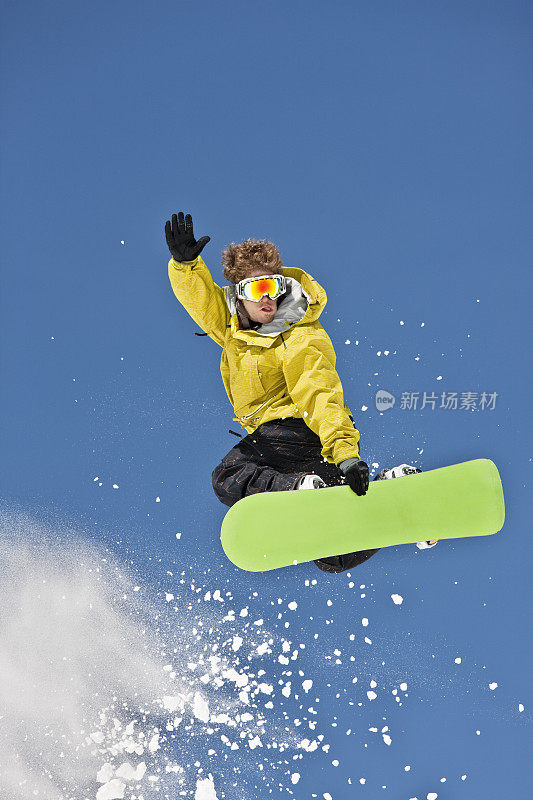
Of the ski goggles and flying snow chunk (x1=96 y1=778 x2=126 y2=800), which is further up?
the ski goggles

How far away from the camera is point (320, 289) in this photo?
3285 mm

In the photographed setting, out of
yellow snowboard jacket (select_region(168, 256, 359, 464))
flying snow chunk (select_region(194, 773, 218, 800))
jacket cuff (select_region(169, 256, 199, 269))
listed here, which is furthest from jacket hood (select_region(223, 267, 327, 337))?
flying snow chunk (select_region(194, 773, 218, 800))

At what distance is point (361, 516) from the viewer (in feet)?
9.53

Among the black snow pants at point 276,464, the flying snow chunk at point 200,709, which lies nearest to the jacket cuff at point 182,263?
the black snow pants at point 276,464

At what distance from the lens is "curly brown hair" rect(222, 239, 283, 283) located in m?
3.25

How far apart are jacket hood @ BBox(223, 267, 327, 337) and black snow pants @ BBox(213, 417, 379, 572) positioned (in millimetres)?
364

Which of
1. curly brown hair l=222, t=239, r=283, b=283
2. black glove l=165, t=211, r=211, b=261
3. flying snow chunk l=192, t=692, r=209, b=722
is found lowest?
flying snow chunk l=192, t=692, r=209, b=722

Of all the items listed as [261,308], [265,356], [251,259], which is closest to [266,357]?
[265,356]
